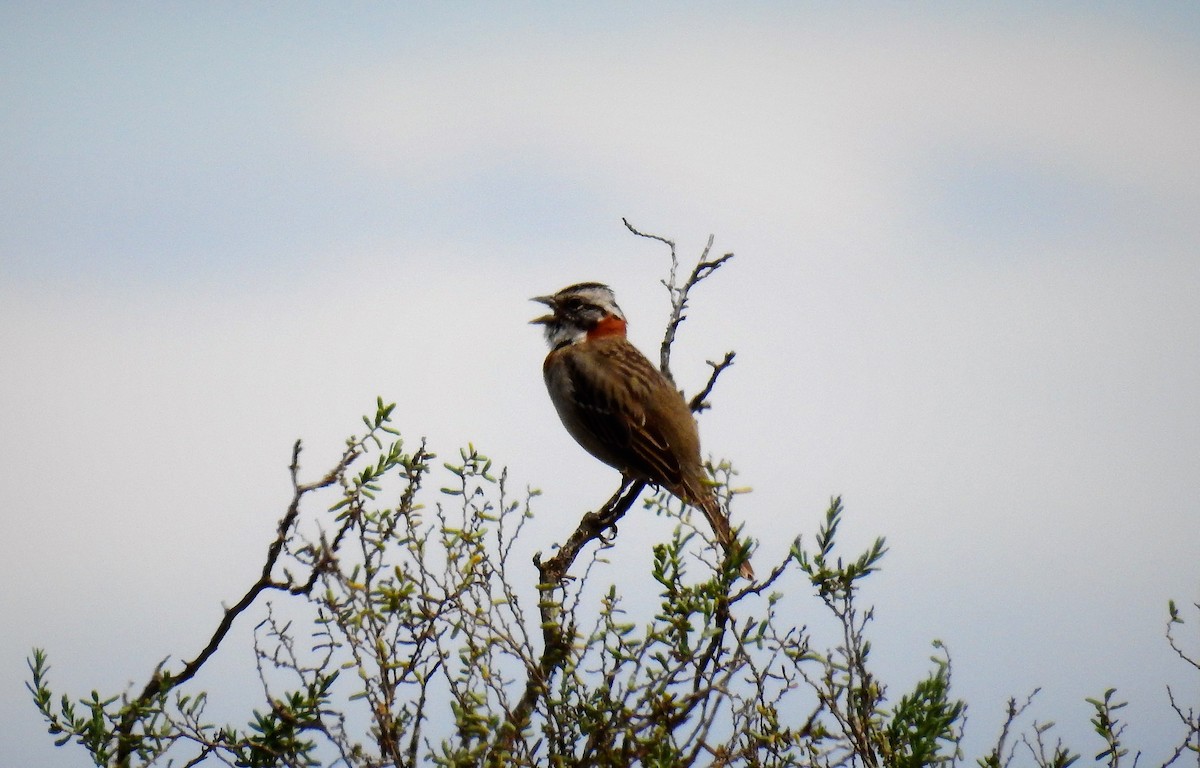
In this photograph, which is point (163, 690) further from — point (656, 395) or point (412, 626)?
point (656, 395)

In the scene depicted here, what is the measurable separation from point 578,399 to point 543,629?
479 cm

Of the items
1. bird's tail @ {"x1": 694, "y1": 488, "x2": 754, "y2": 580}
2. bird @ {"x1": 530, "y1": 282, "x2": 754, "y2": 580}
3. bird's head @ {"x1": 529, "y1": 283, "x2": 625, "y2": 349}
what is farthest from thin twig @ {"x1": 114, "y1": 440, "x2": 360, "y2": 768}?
bird's head @ {"x1": 529, "y1": 283, "x2": 625, "y2": 349}

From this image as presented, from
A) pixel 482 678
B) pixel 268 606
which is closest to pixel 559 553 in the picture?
pixel 268 606

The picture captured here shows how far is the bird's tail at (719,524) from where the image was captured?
444 centimetres

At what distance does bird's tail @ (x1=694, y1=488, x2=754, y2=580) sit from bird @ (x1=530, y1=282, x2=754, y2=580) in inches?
1.8

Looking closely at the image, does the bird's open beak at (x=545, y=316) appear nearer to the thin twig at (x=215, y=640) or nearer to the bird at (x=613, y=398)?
the bird at (x=613, y=398)

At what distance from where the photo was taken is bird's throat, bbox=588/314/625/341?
33.0 feet

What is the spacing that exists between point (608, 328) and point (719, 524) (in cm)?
353

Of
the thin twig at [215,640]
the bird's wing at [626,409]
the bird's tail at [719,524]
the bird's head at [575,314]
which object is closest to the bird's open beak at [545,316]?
the bird's head at [575,314]

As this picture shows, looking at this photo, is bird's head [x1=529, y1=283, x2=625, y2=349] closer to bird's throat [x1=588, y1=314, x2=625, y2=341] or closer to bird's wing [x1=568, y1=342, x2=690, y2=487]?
bird's throat [x1=588, y1=314, x2=625, y2=341]

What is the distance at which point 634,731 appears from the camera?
12.7 ft

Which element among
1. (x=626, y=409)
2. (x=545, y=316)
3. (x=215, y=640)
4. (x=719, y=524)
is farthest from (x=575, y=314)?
(x=215, y=640)

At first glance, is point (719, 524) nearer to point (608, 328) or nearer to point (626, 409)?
point (626, 409)

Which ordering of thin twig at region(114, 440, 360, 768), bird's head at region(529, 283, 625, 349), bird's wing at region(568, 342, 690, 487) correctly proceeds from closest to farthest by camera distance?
thin twig at region(114, 440, 360, 768), bird's wing at region(568, 342, 690, 487), bird's head at region(529, 283, 625, 349)
